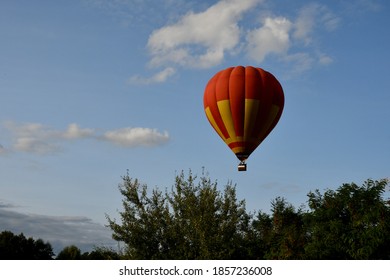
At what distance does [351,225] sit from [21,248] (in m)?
82.8

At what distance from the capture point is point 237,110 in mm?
34188

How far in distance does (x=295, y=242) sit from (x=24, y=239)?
82.2 metres

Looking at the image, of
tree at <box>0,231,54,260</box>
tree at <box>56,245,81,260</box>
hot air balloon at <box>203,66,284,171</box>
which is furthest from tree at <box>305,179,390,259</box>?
tree at <box>56,245,81,260</box>

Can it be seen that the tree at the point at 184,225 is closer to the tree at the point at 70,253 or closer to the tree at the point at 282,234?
the tree at the point at 282,234

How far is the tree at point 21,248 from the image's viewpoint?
101250 millimetres

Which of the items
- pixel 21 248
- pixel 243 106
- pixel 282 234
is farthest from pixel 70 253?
pixel 243 106

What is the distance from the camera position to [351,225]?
130 feet

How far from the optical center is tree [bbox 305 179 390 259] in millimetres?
36656

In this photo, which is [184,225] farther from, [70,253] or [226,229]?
[70,253]

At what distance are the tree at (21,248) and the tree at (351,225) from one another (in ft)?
242

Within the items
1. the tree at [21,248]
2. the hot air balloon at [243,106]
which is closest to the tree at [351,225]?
the hot air balloon at [243,106]

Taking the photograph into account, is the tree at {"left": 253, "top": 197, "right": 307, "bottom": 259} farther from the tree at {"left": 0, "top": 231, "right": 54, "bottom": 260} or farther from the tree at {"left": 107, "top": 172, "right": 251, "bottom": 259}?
the tree at {"left": 0, "top": 231, "right": 54, "bottom": 260}
